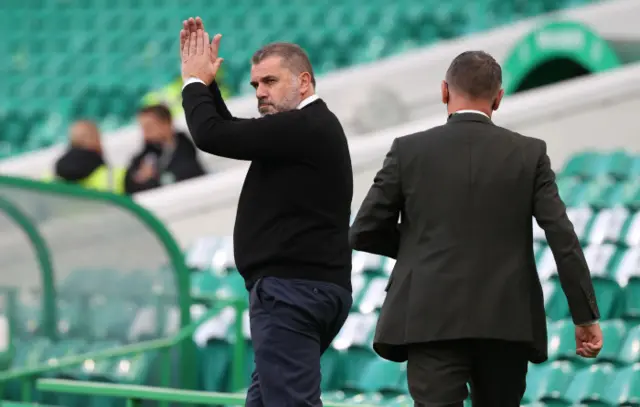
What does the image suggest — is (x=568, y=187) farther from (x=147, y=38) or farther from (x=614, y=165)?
(x=147, y=38)

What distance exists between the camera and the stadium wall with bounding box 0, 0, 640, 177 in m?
10.5

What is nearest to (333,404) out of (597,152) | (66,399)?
(66,399)

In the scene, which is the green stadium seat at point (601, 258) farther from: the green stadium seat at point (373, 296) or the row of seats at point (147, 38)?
the row of seats at point (147, 38)

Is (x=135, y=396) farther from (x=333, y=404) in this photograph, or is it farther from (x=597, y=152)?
(x=597, y=152)

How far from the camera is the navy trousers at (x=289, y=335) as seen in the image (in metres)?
3.94

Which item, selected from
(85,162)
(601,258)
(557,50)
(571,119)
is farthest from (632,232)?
(85,162)

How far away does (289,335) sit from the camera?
3.96 m

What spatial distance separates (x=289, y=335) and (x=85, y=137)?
564 cm

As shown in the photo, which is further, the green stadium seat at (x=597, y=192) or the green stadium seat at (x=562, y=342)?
the green stadium seat at (x=597, y=192)

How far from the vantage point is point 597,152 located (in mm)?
8156

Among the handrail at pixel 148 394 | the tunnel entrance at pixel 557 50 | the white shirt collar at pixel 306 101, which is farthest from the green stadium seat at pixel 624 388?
the tunnel entrance at pixel 557 50

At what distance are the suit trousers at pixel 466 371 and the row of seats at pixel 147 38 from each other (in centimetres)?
821

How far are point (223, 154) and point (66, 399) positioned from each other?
10.9 ft

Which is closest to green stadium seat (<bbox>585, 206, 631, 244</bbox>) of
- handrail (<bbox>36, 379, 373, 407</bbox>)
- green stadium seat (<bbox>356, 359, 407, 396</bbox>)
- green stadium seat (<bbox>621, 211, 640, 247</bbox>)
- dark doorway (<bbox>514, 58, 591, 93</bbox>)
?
green stadium seat (<bbox>621, 211, 640, 247</bbox>)
